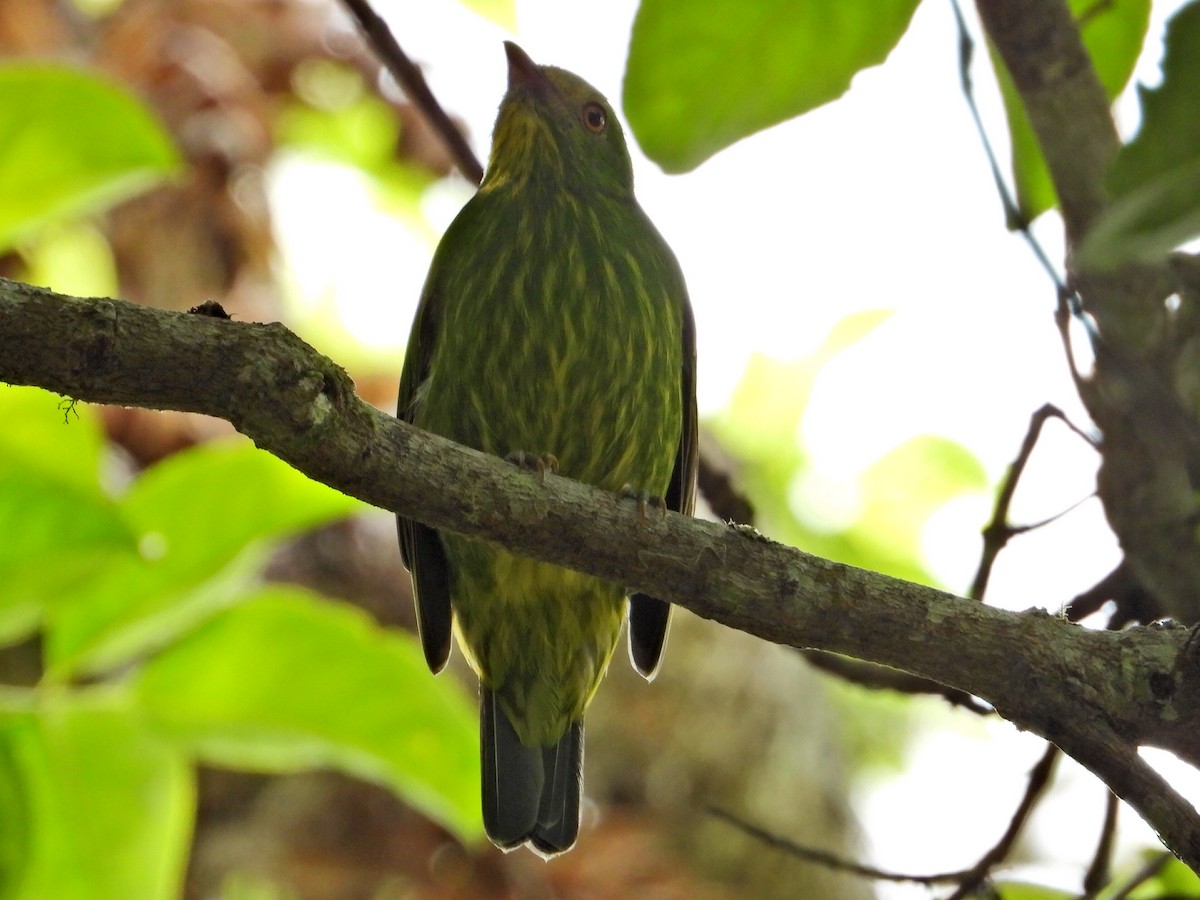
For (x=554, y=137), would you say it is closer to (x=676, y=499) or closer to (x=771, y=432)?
(x=676, y=499)

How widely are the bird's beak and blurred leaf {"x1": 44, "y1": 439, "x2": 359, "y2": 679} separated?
72.6 inches

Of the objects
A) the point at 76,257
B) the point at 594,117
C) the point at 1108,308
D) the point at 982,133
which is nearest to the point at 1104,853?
the point at 1108,308

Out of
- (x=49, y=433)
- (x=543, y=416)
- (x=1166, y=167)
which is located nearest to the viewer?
(x=1166, y=167)

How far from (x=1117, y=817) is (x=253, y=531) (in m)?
1.77

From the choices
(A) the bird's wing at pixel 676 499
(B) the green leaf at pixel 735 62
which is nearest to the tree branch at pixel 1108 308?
(B) the green leaf at pixel 735 62

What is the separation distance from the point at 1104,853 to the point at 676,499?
5.08ft

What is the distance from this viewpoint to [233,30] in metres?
7.13

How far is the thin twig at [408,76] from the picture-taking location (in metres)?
2.34

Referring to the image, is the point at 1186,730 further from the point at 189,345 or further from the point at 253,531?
the point at 253,531

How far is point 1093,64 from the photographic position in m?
2.07

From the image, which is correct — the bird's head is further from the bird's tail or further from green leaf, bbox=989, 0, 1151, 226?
green leaf, bbox=989, 0, 1151, 226

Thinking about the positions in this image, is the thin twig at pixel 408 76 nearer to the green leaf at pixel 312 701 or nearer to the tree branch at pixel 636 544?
the tree branch at pixel 636 544

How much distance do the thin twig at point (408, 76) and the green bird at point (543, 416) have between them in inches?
28.0

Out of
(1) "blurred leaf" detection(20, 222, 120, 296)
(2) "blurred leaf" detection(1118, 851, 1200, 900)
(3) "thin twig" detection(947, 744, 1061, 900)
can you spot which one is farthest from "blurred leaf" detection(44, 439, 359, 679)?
(1) "blurred leaf" detection(20, 222, 120, 296)
